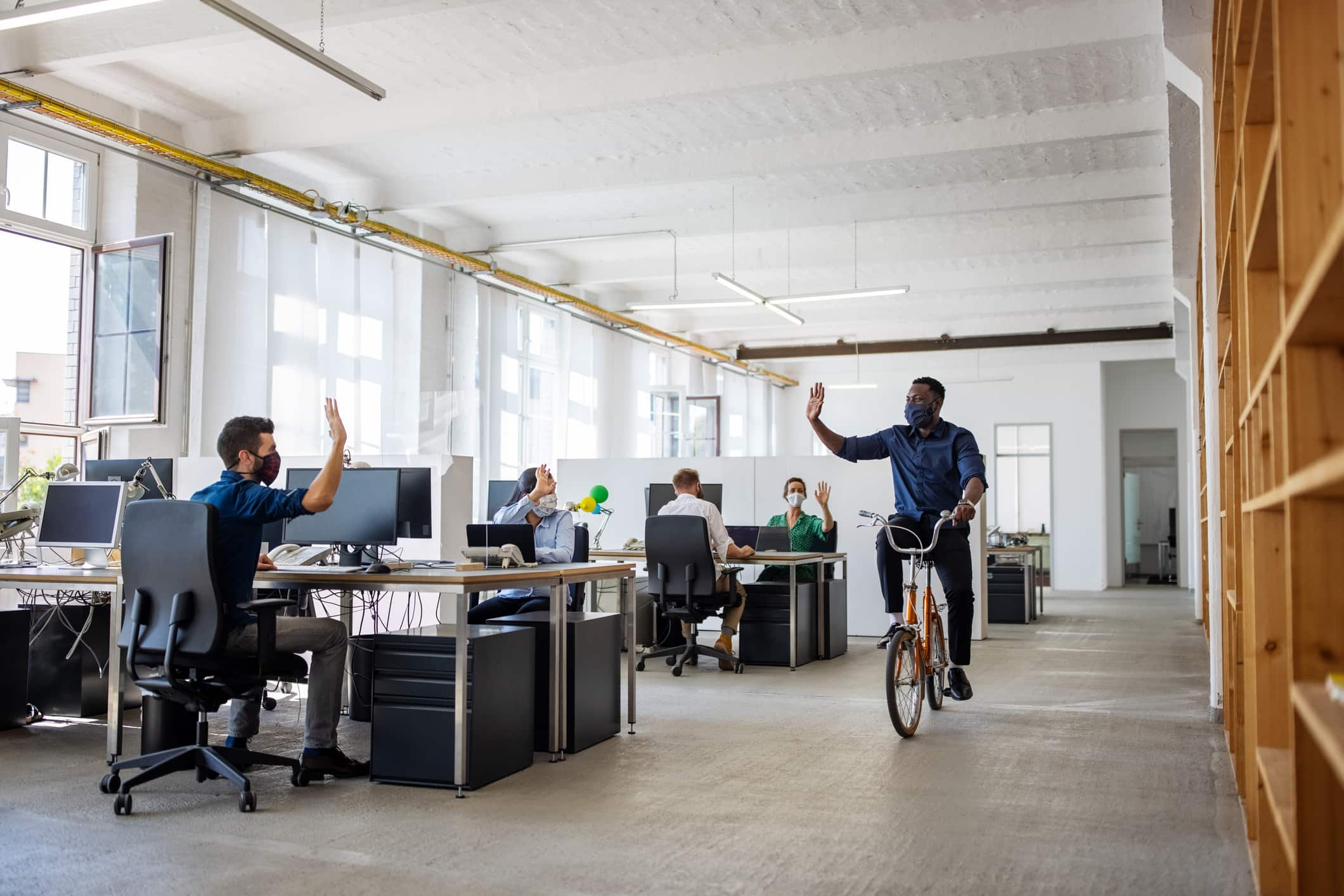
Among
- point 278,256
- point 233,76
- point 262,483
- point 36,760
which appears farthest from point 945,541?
point 278,256

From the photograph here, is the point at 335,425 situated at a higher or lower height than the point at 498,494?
higher

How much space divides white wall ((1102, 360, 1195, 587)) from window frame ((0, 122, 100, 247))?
44.9 feet

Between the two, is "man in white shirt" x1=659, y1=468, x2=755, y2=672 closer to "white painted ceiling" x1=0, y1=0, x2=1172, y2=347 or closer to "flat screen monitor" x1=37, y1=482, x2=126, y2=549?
"white painted ceiling" x1=0, y1=0, x2=1172, y2=347

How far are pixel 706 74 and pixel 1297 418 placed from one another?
18.8 feet

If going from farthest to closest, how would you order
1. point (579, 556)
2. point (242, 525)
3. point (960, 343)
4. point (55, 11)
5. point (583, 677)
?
point (960, 343) < point (579, 556) < point (55, 11) < point (583, 677) < point (242, 525)

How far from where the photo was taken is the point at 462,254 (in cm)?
1034

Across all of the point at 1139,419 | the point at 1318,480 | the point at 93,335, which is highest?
the point at 1139,419

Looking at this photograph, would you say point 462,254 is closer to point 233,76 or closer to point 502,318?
point 502,318

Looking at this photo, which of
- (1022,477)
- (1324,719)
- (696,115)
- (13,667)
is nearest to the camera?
(1324,719)

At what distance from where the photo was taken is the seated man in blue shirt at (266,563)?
3.42 meters

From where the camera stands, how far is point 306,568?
158 inches

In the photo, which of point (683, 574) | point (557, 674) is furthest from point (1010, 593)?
point (557, 674)

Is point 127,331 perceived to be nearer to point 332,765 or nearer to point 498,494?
point 498,494

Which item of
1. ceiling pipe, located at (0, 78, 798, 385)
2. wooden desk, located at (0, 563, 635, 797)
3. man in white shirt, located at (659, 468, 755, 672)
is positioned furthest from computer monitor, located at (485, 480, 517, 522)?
wooden desk, located at (0, 563, 635, 797)
